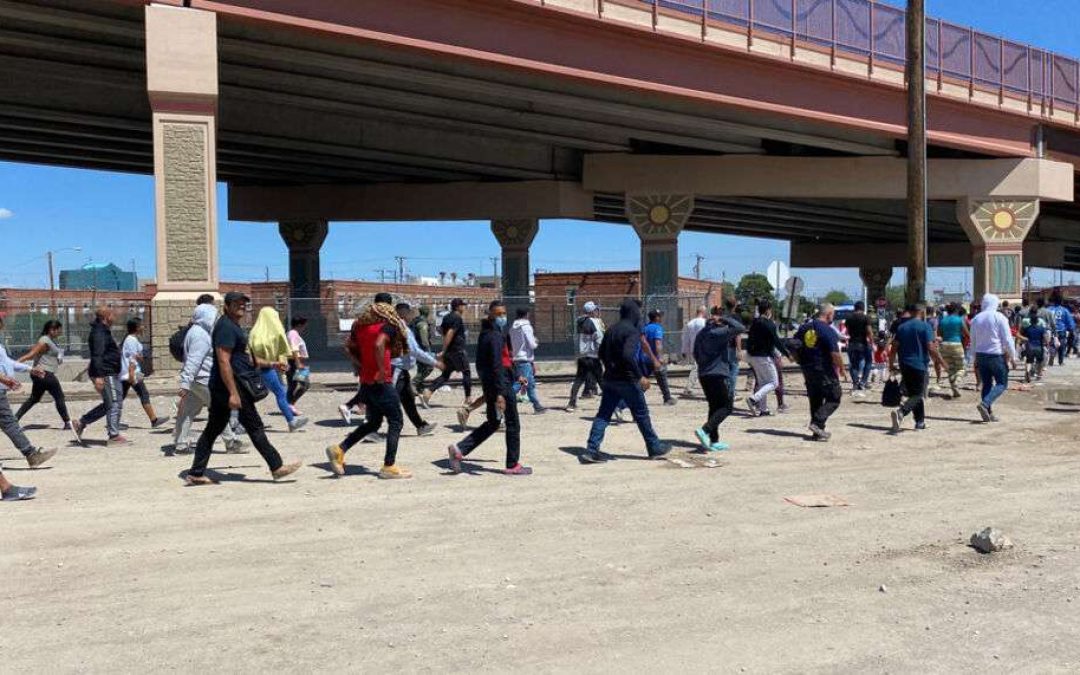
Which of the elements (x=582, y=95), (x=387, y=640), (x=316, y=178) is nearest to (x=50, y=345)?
(x=387, y=640)

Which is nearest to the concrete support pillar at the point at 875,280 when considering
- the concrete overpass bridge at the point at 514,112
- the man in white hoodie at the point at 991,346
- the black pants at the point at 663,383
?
the concrete overpass bridge at the point at 514,112

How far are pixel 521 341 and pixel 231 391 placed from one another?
21.3 ft

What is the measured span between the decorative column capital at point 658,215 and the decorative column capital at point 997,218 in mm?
8515

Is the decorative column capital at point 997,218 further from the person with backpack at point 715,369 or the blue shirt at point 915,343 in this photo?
the person with backpack at point 715,369

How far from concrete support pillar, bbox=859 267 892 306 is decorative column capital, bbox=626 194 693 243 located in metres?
31.3

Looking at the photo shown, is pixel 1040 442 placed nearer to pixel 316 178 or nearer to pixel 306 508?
pixel 306 508

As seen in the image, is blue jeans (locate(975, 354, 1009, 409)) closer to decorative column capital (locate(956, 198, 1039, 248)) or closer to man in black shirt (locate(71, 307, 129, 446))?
man in black shirt (locate(71, 307, 129, 446))

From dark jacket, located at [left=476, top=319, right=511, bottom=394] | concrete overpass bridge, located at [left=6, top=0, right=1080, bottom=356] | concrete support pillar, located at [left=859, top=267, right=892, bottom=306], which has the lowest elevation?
dark jacket, located at [left=476, top=319, right=511, bottom=394]

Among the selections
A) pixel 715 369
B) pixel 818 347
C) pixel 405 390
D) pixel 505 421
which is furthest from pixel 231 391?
pixel 818 347

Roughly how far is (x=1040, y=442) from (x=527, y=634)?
9483 millimetres

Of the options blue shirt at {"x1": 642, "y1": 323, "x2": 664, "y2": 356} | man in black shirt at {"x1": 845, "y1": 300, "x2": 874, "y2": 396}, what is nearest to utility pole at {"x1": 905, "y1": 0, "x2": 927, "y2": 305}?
man in black shirt at {"x1": 845, "y1": 300, "x2": 874, "y2": 396}

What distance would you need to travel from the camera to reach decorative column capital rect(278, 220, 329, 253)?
1353 inches

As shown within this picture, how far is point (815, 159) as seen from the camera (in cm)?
2825

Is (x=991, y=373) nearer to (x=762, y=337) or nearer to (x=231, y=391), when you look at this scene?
(x=762, y=337)
